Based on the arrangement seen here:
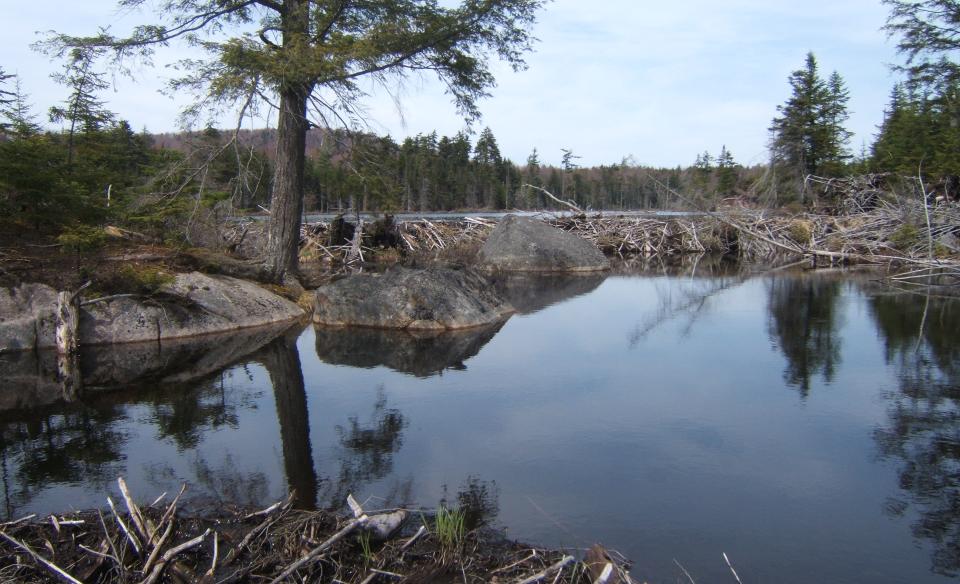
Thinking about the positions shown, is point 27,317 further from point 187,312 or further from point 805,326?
point 805,326

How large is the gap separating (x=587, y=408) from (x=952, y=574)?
10.3ft

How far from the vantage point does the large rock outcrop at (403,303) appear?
10219mm

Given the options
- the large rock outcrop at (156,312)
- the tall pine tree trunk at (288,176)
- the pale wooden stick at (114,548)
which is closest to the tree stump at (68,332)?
the large rock outcrop at (156,312)

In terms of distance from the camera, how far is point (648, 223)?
25.6 m

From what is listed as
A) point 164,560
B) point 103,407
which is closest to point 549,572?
point 164,560

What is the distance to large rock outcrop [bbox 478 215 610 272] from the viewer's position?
19438mm

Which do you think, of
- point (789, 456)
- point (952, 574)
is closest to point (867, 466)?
point (789, 456)

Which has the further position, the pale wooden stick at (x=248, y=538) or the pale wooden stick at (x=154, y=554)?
the pale wooden stick at (x=248, y=538)

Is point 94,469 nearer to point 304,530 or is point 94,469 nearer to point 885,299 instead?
point 304,530

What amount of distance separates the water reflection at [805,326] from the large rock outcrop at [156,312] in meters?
7.30

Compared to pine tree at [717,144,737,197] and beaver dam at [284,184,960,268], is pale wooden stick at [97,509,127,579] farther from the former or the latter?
pine tree at [717,144,737,197]

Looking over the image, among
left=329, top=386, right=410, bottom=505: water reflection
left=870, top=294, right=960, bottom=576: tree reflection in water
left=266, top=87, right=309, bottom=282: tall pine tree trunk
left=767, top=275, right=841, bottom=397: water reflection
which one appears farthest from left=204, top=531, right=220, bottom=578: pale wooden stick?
left=266, top=87, right=309, bottom=282: tall pine tree trunk

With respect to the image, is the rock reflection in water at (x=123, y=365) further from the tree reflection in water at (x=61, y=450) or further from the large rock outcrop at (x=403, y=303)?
the large rock outcrop at (x=403, y=303)

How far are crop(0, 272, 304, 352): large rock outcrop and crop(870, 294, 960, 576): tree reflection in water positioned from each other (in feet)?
27.1
